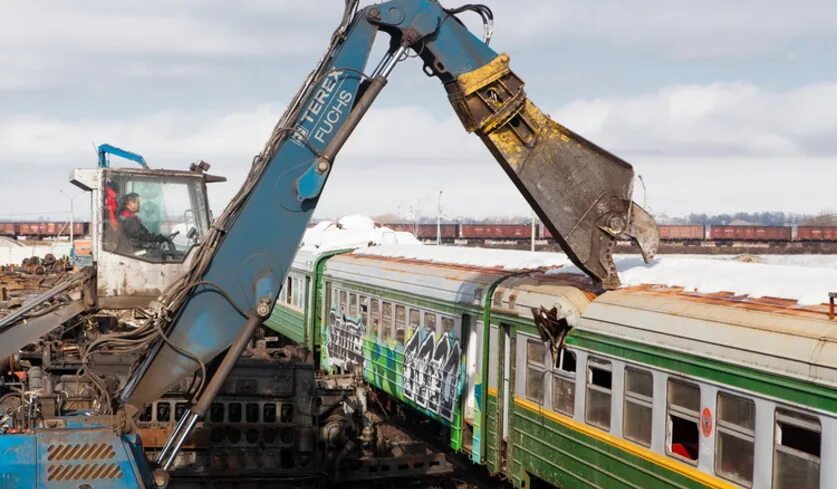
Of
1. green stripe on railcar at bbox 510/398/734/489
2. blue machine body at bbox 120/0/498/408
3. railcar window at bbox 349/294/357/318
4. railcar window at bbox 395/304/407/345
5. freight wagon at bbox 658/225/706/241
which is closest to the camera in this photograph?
blue machine body at bbox 120/0/498/408

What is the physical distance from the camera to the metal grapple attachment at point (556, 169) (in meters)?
9.83

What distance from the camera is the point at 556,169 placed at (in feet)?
32.8

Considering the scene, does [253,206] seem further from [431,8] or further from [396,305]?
[396,305]

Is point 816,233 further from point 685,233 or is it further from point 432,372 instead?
point 432,372

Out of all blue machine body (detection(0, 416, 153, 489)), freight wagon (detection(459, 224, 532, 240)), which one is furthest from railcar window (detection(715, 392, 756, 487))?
freight wagon (detection(459, 224, 532, 240))

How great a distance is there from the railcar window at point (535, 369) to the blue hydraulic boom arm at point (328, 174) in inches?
63.8

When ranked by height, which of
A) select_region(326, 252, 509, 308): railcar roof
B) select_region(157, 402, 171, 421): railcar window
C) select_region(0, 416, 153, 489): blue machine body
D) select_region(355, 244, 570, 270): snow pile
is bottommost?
select_region(157, 402, 171, 421): railcar window

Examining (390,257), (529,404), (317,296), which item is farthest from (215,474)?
(317,296)

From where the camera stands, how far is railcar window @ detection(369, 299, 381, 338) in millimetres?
18141

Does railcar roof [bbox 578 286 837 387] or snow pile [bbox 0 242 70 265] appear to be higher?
railcar roof [bbox 578 286 837 387]

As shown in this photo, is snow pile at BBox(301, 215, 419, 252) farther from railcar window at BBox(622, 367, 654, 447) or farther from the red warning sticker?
the red warning sticker

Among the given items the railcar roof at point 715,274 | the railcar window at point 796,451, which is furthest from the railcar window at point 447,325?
the railcar window at point 796,451

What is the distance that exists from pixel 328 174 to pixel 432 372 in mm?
6656

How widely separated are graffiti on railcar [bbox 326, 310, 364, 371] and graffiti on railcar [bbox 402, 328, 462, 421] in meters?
2.73
